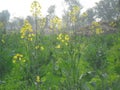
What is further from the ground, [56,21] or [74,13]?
[74,13]

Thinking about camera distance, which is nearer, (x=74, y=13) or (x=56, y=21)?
(x=74, y=13)

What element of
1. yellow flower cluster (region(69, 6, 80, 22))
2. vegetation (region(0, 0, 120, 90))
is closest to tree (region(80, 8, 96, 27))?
vegetation (region(0, 0, 120, 90))

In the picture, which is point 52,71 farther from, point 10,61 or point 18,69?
point 10,61

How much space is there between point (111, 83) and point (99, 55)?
112 inches

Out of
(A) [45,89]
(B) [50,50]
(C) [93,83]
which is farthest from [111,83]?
(B) [50,50]

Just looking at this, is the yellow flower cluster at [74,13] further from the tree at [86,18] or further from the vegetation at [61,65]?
the tree at [86,18]

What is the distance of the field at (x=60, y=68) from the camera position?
4.35 m

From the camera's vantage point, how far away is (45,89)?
4621 millimetres

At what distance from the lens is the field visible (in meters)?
4.35

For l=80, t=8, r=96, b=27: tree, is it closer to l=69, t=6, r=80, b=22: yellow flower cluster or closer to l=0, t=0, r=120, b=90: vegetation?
l=0, t=0, r=120, b=90: vegetation

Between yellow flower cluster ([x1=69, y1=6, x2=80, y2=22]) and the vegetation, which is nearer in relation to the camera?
the vegetation

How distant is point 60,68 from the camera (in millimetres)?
5750

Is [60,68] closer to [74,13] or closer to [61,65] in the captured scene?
[61,65]

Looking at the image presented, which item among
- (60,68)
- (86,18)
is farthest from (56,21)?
(86,18)
